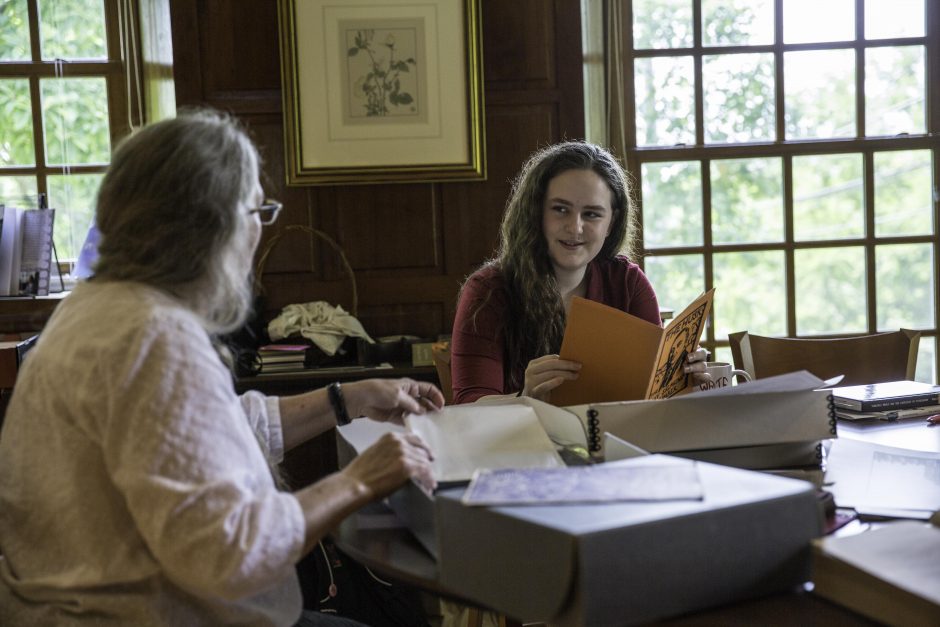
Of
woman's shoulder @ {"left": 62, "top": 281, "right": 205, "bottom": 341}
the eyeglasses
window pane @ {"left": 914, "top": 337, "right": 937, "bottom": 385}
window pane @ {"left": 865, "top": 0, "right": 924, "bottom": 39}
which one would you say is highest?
window pane @ {"left": 865, "top": 0, "right": 924, "bottom": 39}

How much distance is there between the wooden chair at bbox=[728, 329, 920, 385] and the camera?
7.81 ft

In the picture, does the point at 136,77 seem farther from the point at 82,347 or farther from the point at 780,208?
the point at 82,347

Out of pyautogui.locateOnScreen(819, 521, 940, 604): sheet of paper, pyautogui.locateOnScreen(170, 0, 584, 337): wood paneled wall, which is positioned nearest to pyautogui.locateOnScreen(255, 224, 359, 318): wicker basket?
pyautogui.locateOnScreen(170, 0, 584, 337): wood paneled wall

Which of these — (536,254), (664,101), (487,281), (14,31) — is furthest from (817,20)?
(14,31)

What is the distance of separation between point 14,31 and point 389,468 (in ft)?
10.3

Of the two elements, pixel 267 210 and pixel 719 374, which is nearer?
pixel 267 210

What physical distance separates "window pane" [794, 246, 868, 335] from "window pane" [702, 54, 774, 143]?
531mm

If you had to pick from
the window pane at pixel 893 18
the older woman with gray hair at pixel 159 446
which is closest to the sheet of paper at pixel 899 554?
the older woman with gray hair at pixel 159 446

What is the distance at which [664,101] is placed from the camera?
355cm

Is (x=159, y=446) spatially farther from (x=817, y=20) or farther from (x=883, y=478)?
(x=817, y=20)

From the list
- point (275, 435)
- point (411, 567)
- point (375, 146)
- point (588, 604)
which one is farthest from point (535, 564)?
point (375, 146)

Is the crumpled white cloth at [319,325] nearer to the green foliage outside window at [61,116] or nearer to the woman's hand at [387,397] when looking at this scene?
the green foliage outside window at [61,116]

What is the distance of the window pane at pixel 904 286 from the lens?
11.9 feet

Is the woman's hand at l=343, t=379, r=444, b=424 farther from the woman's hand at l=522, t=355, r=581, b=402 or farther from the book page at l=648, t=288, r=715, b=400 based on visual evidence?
the book page at l=648, t=288, r=715, b=400
